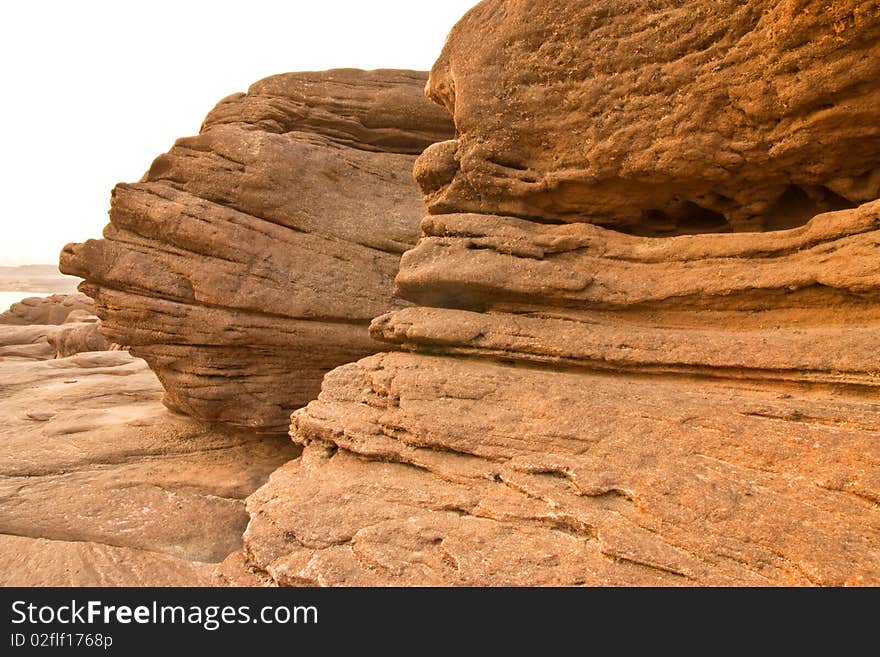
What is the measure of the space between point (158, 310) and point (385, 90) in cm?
647

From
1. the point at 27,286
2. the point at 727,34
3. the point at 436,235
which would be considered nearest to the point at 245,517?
the point at 436,235

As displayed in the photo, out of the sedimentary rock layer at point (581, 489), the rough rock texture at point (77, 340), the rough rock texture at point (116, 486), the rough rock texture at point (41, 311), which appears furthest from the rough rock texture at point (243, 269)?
the rough rock texture at point (41, 311)

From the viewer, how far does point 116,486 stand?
9.44m

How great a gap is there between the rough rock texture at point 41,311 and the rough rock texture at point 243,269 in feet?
60.4

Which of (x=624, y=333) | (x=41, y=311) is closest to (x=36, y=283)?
(x=41, y=311)

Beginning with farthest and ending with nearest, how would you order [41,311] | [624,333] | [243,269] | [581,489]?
[41,311] < [243,269] < [624,333] < [581,489]

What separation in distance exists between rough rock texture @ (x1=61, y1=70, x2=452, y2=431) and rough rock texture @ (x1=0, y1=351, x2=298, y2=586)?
0.79 m

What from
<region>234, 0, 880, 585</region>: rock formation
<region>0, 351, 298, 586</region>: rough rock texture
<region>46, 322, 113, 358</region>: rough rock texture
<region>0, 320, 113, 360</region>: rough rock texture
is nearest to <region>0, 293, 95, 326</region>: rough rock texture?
<region>0, 320, 113, 360</region>: rough rock texture

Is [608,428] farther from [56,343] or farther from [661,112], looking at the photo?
[56,343]

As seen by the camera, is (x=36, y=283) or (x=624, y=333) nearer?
(x=624, y=333)

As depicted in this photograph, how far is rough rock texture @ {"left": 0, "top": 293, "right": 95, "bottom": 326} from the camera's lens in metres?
26.7

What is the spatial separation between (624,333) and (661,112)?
2514mm

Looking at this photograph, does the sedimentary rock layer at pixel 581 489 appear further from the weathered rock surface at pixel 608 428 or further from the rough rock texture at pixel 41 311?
the rough rock texture at pixel 41 311

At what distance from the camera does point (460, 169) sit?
805 centimetres
